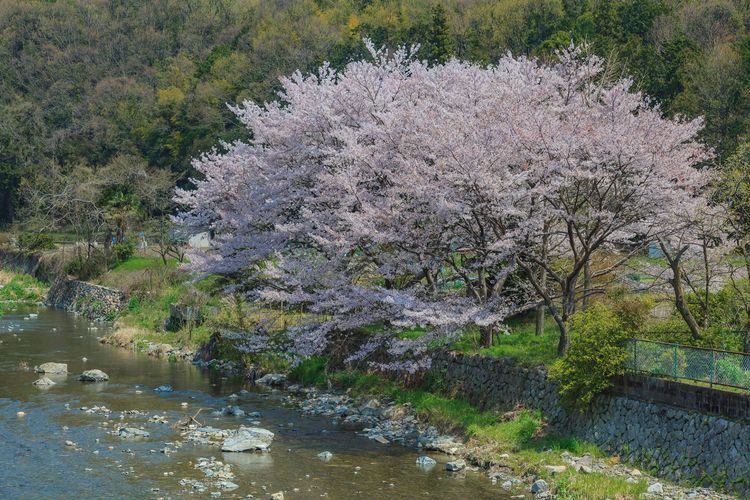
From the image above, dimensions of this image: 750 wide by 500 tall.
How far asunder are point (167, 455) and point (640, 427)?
10821 mm

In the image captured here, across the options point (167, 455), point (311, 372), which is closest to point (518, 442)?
point (167, 455)

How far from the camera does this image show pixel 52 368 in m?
32.4

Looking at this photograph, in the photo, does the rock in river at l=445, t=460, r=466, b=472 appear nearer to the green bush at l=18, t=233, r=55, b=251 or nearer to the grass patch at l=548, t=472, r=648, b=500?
the grass patch at l=548, t=472, r=648, b=500

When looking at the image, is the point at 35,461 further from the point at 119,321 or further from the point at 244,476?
the point at 119,321

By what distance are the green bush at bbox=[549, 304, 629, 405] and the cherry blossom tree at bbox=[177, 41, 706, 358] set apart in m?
1.90

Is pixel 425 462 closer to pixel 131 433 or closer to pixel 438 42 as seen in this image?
pixel 131 433

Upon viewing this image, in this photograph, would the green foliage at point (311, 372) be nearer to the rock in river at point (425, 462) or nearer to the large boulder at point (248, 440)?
the large boulder at point (248, 440)

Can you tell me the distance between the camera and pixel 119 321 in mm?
46812

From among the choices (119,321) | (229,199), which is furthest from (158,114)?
(229,199)

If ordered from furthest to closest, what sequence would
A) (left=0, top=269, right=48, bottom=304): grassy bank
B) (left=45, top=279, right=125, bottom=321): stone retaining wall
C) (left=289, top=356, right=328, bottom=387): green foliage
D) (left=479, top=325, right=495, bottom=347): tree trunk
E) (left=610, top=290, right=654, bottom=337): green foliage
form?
(left=0, top=269, right=48, bottom=304): grassy bank < (left=45, top=279, right=125, bottom=321): stone retaining wall < (left=289, top=356, right=328, bottom=387): green foliage < (left=479, top=325, right=495, bottom=347): tree trunk < (left=610, top=290, right=654, bottom=337): green foliage

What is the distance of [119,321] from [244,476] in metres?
29.2

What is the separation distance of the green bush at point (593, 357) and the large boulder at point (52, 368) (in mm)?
19362

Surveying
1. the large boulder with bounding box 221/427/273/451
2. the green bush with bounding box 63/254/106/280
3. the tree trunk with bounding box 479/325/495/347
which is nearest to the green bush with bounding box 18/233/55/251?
the green bush with bounding box 63/254/106/280

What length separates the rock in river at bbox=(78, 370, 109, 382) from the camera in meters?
31.1
